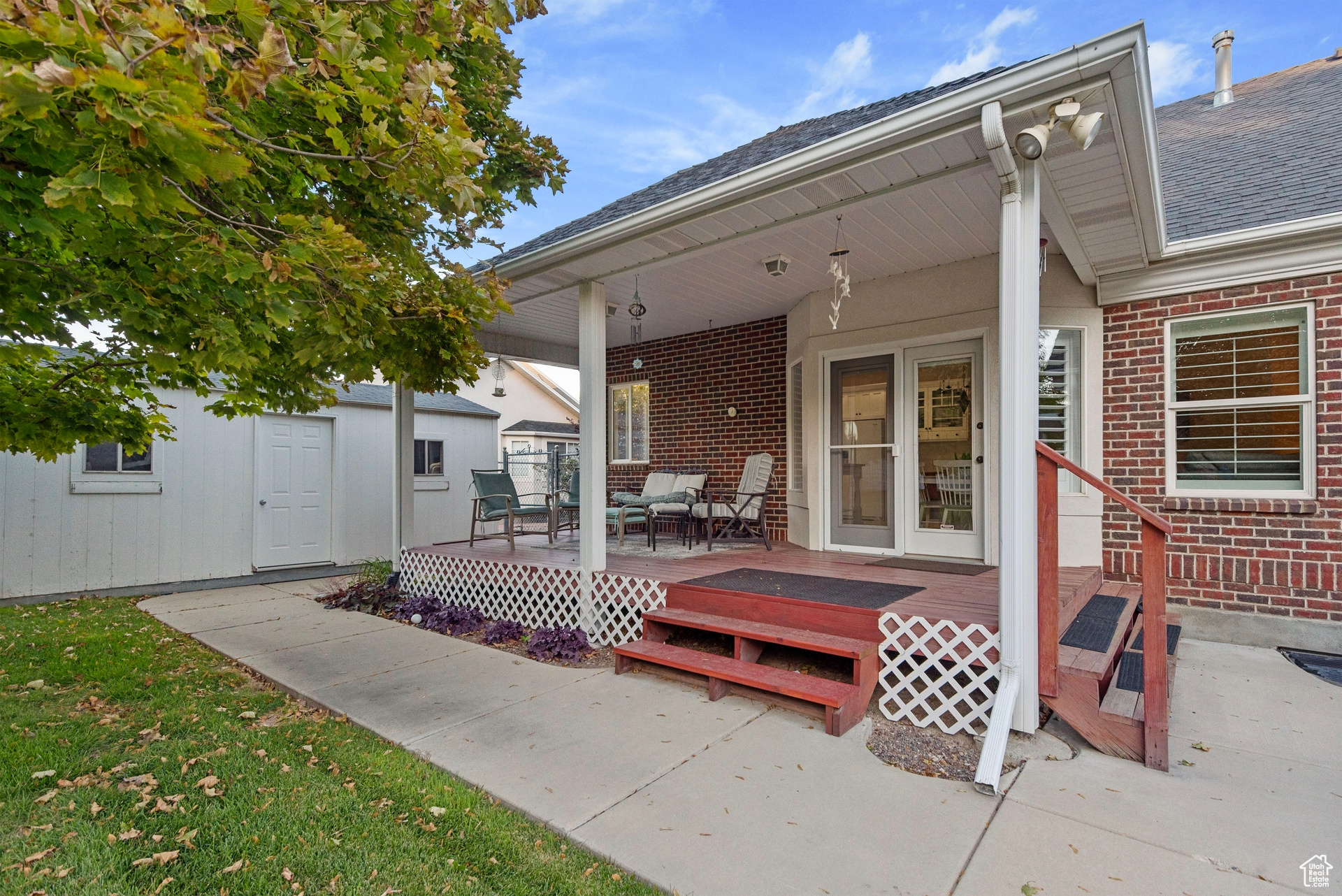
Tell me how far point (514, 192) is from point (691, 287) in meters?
2.14

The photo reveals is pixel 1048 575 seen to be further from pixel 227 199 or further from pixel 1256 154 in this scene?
pixel 1256 154

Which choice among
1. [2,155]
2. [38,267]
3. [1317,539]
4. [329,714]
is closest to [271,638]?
[329,714]

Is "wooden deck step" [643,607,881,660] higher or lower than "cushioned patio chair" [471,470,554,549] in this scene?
lower

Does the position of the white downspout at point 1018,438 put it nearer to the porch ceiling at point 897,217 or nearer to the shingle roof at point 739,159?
the porch ceiling at point 897,217

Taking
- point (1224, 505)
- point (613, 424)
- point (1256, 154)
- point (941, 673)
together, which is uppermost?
point (1256, 154)

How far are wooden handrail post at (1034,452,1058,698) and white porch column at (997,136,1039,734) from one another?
32mm

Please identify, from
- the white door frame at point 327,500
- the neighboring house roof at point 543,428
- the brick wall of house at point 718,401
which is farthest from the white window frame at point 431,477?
the neighboring house roof at point 543,428

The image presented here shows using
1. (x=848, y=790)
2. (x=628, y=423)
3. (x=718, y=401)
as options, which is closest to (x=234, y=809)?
(x=848, y=790)

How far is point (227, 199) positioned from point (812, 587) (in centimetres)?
367

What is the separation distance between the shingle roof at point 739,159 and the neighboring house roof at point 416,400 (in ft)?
12.8

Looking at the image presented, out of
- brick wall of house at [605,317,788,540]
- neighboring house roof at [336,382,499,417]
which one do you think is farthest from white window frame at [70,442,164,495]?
brick wall of house at [605,317,788,540]

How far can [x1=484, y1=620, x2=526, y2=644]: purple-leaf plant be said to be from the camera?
5.04 metres

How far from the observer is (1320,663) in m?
4.05

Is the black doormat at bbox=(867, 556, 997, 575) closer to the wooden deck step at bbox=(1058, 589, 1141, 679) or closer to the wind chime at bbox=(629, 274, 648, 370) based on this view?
the wooden deck step at bbox=(1058, 589, 1141, 679)
